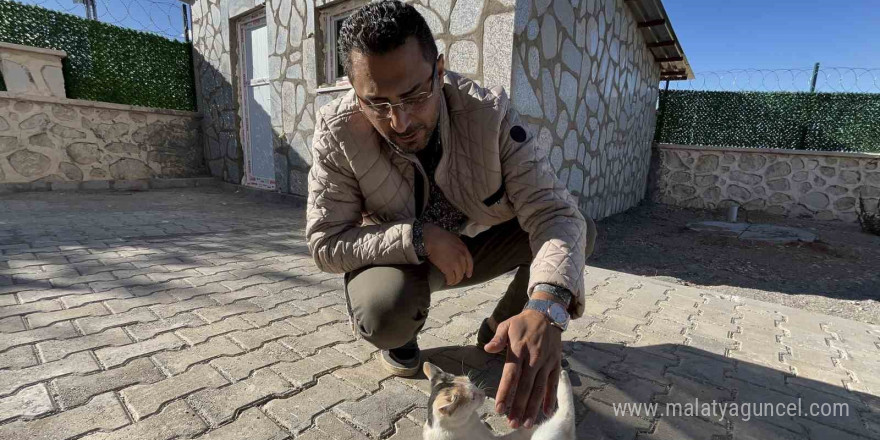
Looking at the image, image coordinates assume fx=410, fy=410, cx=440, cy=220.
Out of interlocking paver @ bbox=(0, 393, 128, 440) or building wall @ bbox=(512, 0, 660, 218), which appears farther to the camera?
building wall @ bbox=(512, 0, 660, 218)

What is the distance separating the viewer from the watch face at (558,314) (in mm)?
1207

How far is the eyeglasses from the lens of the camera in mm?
1409

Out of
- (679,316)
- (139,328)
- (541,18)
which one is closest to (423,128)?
(139,328)

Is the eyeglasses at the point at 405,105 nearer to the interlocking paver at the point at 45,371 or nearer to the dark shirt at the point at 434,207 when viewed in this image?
the dark shirt at the point at 434,207

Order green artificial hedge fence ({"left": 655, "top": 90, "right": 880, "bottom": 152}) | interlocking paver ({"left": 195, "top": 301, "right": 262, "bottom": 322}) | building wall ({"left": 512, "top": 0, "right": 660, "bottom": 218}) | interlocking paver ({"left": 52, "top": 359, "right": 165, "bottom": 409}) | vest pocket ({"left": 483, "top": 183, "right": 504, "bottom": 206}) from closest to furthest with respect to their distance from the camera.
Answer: interlocking paver ({"left": 52, "top": 359, "right": 165, "bottom": 409}), vest pocket ({"left": 483, "top": 183, "right": 504, "bottom": 206}), interlocking paver ({"left": 195, "top": 301, "right": 262, "bottom": 322}), building wall ({"left": 512, "top": 0, "right": 660, "bottom": 218}), green artificial hedge fence ({"left": 655, "top": 90, "right": 880, "bottom": 152})

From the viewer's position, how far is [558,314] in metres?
1.22

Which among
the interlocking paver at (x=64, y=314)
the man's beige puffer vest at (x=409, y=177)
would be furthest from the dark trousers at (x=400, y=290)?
the interlocking paver at (x=64, y=314)

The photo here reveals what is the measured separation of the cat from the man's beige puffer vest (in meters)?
0.51

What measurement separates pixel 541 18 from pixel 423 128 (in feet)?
10.9

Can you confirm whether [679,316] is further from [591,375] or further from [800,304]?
[800,304]

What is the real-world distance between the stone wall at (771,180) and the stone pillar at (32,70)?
11180 mm

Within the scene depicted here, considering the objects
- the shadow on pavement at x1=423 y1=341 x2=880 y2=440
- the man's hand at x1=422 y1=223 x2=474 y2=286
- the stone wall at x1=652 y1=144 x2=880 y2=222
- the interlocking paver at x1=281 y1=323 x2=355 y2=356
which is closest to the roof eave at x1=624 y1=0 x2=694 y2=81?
the stone wall at x1=652 y1=144 x2=880 y2=222

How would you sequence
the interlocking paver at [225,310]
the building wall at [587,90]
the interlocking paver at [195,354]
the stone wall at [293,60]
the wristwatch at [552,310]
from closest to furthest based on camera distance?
the wristwatch at [552,310] < the interlocking paver at [195,354] < the interlocking paver at [225,310] < the stone wall at [293,60] < the building wall at [587,90]

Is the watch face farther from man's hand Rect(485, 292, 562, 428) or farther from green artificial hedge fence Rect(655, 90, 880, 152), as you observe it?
green artificial hedge fence Rect(655, 90, 880, 152)
